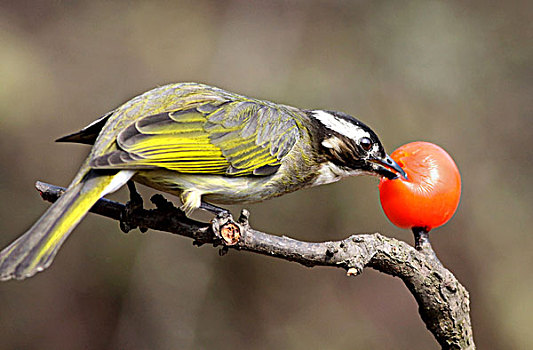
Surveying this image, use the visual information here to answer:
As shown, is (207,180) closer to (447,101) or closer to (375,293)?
(375,293)

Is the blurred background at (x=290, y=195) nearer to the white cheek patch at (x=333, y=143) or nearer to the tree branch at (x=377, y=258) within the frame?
the white cheek patch at (x=333, y=143)

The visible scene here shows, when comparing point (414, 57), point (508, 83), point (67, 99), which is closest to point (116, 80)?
point (67, 99)

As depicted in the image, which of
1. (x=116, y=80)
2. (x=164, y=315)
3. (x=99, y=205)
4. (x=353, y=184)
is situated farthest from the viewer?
(x=116, y=80)

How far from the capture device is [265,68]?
8.88 m

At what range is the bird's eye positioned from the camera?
4.73 meters

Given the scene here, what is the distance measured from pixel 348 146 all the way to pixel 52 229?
85.3 inches

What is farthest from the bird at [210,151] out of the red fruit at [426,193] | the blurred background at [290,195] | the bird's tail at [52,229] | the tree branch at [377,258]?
the blurred background at [290,195]

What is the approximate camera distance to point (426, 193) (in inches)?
151

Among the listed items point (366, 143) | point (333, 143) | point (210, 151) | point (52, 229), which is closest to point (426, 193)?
point (366, 143)

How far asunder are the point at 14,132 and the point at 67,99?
806mm

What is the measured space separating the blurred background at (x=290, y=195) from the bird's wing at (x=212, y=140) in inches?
132

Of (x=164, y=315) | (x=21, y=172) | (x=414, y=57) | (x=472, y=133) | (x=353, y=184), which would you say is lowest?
(x=164, y=315)

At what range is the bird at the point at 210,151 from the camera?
3.77 m

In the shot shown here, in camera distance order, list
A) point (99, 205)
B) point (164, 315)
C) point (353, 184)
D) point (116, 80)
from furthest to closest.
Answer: point (116, 80) → point (353, 184) → point (164, 315) → point (99, 205)
